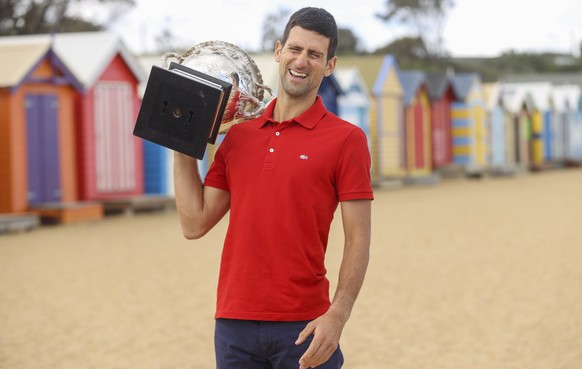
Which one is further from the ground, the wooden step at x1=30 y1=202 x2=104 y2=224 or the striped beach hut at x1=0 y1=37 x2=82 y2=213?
the striped beach hut at x1=0 y1=37 x2=82 y2=213

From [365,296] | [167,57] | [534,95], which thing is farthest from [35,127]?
[534,95]

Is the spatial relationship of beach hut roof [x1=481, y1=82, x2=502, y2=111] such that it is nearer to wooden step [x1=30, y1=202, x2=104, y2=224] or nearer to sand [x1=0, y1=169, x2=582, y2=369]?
sand [x1=0, y1=169, x2=582, y2=369]

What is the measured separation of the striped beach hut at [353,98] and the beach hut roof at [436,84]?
4.99 metres

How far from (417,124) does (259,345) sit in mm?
26963

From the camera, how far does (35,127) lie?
56.1 ft

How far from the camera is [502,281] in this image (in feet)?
32.8

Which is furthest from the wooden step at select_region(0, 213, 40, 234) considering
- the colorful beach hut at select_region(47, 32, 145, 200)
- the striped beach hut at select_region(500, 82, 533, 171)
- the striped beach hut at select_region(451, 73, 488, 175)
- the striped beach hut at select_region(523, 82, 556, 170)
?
the striped beach hut at select_region(523, 82, 556, 170)

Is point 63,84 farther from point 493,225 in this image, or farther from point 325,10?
point 325,10

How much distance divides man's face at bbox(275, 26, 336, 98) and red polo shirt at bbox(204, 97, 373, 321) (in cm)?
10

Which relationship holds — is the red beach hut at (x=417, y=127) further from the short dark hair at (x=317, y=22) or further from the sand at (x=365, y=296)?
the short dark hair at (x=317, y=22)

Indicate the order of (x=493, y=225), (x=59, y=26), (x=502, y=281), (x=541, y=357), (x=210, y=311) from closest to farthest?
(x=541, y=357) < (x=210, y=311) < (x=502, y=281) < (x=493, y=225) < (x=59, y=26)

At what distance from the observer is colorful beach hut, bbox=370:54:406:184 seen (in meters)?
26.5

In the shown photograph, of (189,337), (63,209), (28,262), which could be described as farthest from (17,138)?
(189,337)

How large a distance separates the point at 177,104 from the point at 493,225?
13701 millimetres
